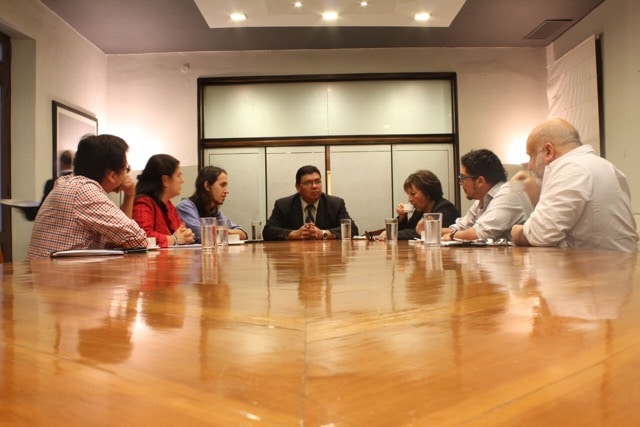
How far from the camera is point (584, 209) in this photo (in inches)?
78.8

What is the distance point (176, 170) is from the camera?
124 inches

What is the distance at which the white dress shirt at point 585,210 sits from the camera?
1958 millimetres

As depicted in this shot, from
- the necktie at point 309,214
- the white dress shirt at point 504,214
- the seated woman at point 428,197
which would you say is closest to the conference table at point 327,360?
the white dress shirt at point 504,214

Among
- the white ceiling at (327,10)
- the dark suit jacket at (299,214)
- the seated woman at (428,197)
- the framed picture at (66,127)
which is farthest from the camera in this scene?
the framed picture at (66,127)

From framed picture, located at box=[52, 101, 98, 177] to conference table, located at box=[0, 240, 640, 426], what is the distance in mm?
4272

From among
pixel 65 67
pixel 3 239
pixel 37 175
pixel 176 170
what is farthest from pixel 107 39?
pixel 176 170

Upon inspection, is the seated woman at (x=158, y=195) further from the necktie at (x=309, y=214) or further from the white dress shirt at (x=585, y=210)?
the white dress shirt at (x=585, y=210)

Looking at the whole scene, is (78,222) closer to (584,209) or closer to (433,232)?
(433,232)

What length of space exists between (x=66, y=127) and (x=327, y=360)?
489cm

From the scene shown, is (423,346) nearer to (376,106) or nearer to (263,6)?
(263,6)

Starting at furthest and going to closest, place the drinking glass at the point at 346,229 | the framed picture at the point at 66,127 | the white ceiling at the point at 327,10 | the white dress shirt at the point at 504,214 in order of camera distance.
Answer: the framed picture at the point at 66,127
the white ceiling at the point at 327,10
the drinking glass at the point at 346,229
the white dress shirt at the point at 504,214

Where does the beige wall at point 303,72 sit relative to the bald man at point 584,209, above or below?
above

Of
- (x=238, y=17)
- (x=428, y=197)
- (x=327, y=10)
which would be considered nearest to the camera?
Result: (x=428, y=197)

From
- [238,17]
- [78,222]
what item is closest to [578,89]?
[238,17]
